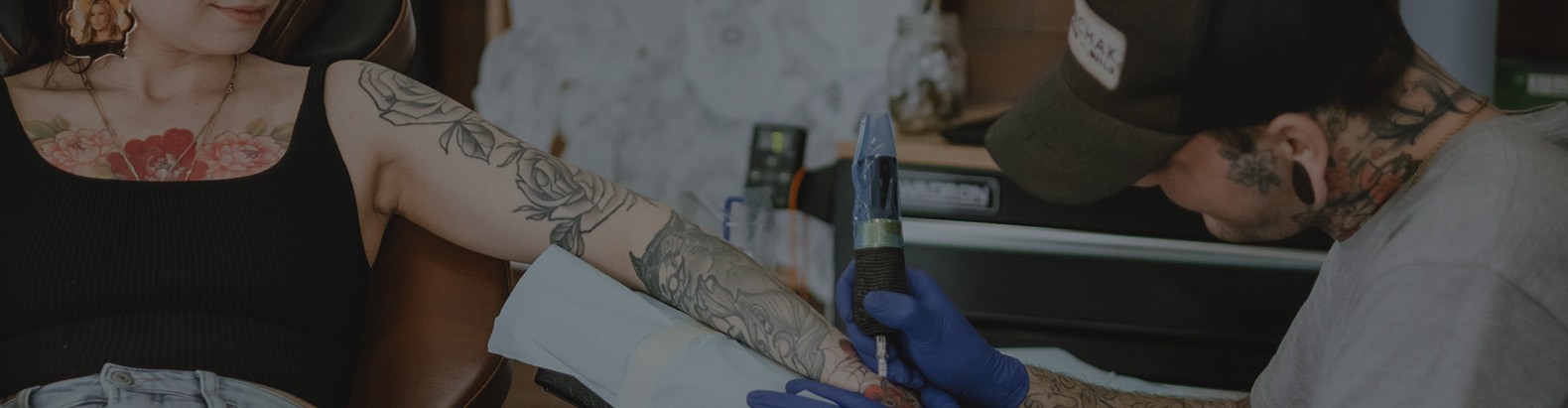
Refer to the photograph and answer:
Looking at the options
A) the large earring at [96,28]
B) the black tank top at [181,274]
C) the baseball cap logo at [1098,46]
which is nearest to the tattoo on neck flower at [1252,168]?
the baseball cap logo at [1098,46]

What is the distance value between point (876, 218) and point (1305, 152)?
0.34 m

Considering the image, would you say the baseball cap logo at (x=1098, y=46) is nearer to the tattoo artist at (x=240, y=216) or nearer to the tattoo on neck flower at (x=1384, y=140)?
the tattoo on neck flower at (x=1384, y=140)

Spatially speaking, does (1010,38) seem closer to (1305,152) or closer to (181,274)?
(1305,152)

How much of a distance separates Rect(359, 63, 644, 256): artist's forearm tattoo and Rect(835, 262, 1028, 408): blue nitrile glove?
31 centimetres

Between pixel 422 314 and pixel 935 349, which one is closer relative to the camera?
pixel 935 349

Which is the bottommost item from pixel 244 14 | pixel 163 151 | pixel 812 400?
pixel 812 400

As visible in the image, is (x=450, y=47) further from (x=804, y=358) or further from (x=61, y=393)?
(x=804, y=358)

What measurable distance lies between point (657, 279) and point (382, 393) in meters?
0.34

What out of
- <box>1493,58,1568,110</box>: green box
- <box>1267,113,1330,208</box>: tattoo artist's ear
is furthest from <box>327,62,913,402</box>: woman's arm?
<box>1493,58,1568,110</box>: green box

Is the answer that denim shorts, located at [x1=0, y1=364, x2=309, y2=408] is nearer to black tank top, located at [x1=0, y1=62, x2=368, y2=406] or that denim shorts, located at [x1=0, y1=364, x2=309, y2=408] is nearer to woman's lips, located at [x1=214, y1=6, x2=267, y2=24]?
black tank top, located at [x1=0, y1=62, x2=368, y2=406]

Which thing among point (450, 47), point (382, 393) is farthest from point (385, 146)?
point (450, 47)

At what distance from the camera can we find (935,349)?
1.00 m

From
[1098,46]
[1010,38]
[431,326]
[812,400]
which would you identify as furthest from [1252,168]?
[1010,38]

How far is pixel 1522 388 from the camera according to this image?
720 mm
